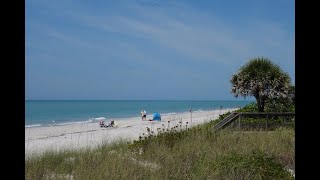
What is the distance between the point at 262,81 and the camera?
1989cm

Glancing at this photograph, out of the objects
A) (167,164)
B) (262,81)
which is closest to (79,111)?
(262,81)

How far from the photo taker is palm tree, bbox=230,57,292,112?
64.9ft

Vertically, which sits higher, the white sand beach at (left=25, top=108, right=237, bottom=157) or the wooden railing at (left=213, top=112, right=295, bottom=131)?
the wooden railing at (left=213, top=112, right=295, bottom=131)

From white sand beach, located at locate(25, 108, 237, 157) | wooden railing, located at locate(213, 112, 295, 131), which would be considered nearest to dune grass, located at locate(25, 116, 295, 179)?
white sand beach, located at locate(25, 108, 237, 157)

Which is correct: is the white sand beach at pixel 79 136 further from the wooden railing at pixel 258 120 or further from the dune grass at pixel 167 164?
the dune grass at pixel 167 164

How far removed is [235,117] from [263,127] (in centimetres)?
107

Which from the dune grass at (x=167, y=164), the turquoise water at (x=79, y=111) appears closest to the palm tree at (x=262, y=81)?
the turquoise water at (x=79, y=111)

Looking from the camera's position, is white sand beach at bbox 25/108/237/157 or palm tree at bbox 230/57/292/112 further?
palm tree at bbox 230/57/292/112

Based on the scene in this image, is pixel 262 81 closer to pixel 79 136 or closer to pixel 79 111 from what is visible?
pixel 79 136

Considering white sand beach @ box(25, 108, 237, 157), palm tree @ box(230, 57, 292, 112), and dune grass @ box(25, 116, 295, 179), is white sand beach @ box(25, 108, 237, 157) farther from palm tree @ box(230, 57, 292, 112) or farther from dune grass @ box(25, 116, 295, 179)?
palm tree @ box(230, 57, 292, 112)

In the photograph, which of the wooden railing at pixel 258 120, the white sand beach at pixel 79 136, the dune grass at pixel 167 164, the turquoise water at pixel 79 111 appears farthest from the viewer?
the turquoise water at pixel 79 111

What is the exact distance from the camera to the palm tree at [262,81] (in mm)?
19781
